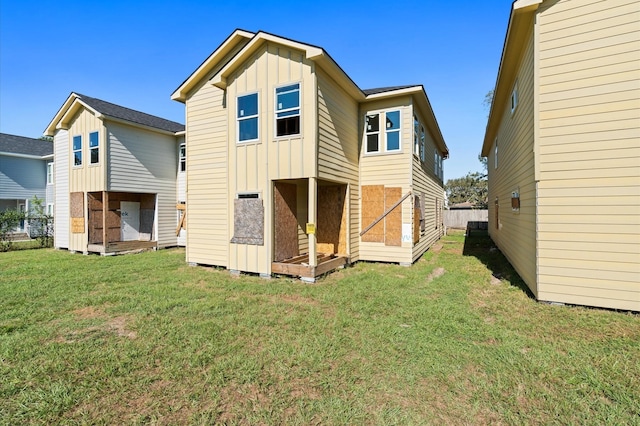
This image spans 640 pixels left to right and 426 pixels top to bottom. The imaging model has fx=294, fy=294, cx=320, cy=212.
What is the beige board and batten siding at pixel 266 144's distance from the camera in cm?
734

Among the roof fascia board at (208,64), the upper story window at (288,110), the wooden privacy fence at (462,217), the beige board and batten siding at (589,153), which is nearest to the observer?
the beige board and batten siding at (589,153)

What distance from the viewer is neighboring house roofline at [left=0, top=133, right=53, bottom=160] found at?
18.9 metres

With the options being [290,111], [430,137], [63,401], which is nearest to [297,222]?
[290,111]

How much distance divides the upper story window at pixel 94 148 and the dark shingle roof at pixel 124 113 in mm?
1102

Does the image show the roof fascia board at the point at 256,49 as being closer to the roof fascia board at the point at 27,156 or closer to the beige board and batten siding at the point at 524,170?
the beige board and batten siding at the point at 524,170

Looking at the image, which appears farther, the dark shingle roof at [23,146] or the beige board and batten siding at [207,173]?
the dark shingle roof at [23,146]

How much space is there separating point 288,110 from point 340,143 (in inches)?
74.0

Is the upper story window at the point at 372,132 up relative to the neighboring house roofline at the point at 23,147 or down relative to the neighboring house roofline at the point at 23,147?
down

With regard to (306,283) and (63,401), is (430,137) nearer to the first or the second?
(306,283)

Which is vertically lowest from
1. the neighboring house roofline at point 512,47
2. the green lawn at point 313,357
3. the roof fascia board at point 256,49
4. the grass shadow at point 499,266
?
the green lawn at point 313,357

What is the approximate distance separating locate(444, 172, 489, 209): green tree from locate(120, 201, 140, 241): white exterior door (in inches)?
1472

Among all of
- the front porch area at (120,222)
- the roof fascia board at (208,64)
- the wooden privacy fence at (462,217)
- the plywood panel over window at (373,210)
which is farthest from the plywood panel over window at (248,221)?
the wooden privacy fence at (462,217)

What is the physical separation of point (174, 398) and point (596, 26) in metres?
8.02

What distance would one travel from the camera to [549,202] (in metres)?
5.27
